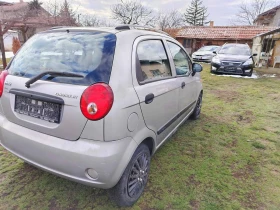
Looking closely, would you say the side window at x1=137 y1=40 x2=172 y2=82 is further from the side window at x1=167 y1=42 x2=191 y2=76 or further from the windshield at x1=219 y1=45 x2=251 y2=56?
the windshield at x1=219 y1=45 x2=251 y2=56

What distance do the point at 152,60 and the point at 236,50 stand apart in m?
9.83

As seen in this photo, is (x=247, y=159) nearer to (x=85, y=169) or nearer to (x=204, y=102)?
(x=85, y=169)

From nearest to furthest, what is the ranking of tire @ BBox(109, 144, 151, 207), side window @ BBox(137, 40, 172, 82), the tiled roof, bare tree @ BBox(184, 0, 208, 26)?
1. tire @ BBox(109, 144, 151, 207)
2. side window @ BBox(137, 40, 172, 82)
3. the tiled roof
4. bare tree @ BBox(184, 0, 208, 26)

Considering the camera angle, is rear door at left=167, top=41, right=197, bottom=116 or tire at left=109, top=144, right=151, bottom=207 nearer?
tire at left=109, top=144, right=151, bottom=207

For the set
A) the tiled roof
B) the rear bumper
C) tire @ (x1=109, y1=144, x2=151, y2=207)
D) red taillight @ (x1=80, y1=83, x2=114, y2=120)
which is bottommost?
tire @ (x1=109, y1=144, x2=151, y2=207)

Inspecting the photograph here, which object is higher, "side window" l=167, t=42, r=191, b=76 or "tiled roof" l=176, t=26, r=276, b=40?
"tiled roof" l=176, t=26, r=276, b=40

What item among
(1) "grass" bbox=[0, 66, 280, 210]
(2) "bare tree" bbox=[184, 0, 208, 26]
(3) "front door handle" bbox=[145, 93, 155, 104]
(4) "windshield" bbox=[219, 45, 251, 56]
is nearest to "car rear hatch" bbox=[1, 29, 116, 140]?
(3) "front door handle" bbox=[145, 93, 155, 104]

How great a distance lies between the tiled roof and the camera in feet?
78.8

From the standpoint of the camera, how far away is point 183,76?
9.68ft

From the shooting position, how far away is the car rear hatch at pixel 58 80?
62.3 inches

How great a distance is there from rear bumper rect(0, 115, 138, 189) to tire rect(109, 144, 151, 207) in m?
0.16

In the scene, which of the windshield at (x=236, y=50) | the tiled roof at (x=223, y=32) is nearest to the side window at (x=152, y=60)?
the windshield at (x=236, y=50)

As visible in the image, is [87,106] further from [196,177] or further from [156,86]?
[196,177]

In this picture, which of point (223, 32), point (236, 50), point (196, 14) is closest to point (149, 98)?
point (236, 50)
